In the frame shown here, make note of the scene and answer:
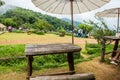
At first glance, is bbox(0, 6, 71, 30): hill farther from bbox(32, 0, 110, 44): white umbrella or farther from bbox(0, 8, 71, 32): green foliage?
bbox(32, 0, 110, 44): white umbrella

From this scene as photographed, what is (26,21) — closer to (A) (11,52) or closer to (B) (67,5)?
(A) (11,52)

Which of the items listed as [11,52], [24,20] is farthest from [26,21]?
[11,52]

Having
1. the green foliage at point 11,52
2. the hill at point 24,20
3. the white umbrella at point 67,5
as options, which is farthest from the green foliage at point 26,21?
the white umbrella at point 67,5

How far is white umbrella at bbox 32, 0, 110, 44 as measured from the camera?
6.32 m

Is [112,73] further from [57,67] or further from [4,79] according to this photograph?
[4,79]

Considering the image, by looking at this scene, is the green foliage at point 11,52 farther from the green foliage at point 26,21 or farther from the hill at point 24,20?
the hill at point 24,20

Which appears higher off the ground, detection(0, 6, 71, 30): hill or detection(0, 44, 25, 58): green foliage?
detection(0, 6, 71, 30): hill

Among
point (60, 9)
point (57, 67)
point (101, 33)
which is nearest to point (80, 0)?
point (60, 9)

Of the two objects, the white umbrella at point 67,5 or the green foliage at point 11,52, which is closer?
the white umbrella at point 67,5

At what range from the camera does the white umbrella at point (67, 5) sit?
6.32m

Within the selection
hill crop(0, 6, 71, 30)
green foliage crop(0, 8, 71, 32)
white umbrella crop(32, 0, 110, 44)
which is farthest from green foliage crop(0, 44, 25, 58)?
hill crop(0, 6, 71, 30)

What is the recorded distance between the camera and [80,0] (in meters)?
6.57

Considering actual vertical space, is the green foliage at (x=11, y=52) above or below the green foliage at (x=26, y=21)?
below

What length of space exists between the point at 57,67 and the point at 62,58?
2044mm
